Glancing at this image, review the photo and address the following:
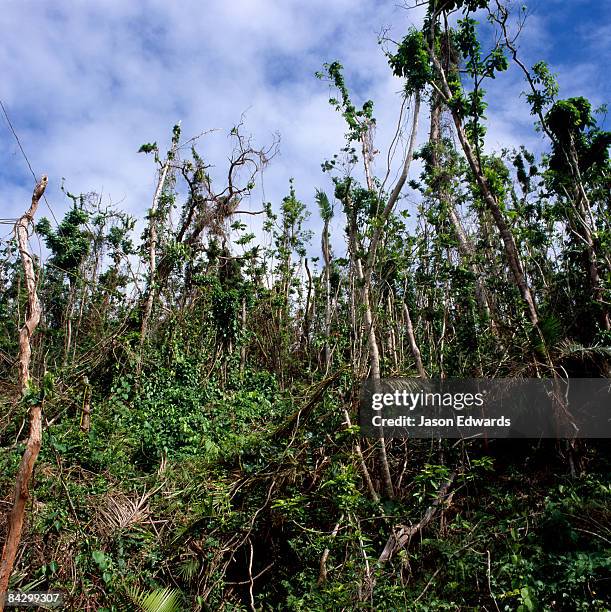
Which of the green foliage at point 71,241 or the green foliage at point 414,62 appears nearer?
the green foliage at point 414,62

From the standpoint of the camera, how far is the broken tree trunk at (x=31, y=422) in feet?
10.5

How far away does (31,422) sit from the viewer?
342cm

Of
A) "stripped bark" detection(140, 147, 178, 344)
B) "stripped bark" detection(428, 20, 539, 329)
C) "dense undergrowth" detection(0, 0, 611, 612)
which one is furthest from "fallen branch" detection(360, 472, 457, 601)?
"stripped bark" detection(140, 147, 178, 344)

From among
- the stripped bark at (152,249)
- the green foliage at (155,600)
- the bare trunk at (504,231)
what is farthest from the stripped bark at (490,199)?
the stripped bark at (152,249)

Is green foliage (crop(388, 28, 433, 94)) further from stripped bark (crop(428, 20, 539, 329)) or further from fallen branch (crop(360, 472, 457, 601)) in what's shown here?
fallen branch (crop(360, 472, 457, 601))

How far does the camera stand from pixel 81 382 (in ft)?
26.9

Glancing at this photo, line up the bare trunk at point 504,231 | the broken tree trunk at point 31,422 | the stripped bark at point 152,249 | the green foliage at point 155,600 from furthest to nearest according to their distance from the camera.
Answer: the stripped bark at point 152,249 < the bare trunk at point 504,231 < the green foliage at point 155,600 < the broken tree trunk at point 31,422

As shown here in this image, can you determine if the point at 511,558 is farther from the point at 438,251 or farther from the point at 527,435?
the point at 438,251

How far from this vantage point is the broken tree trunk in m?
3.19

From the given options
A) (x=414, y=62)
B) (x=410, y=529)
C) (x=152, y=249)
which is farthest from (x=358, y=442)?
(x=152, y=249)

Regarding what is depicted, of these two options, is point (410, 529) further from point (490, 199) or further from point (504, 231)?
point (490, 199)

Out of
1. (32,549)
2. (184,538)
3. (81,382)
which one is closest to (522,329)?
(184,538)

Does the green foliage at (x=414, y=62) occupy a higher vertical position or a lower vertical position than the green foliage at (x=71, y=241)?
lower

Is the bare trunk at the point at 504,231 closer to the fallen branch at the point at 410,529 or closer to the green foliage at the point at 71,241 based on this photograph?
the fallen branch at the point at 410,529
